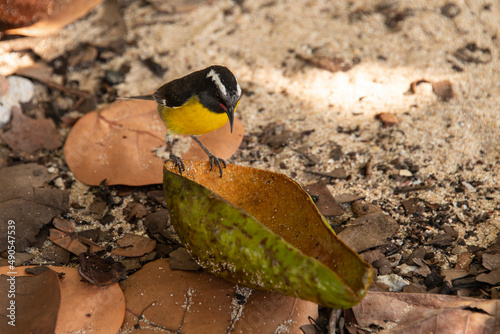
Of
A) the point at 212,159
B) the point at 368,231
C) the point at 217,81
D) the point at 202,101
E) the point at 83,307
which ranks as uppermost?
the point at 217,81

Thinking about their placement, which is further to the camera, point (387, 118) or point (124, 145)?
point (387, 118)

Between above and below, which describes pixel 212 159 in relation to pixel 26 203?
above

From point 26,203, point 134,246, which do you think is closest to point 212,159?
point 134,246

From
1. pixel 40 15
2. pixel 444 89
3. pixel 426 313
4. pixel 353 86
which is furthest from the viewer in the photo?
pixel 40 15

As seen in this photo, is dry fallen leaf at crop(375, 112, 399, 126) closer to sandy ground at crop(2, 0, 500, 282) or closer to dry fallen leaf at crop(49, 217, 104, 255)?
sandy ground at crop(2, 0, 500, 282)
